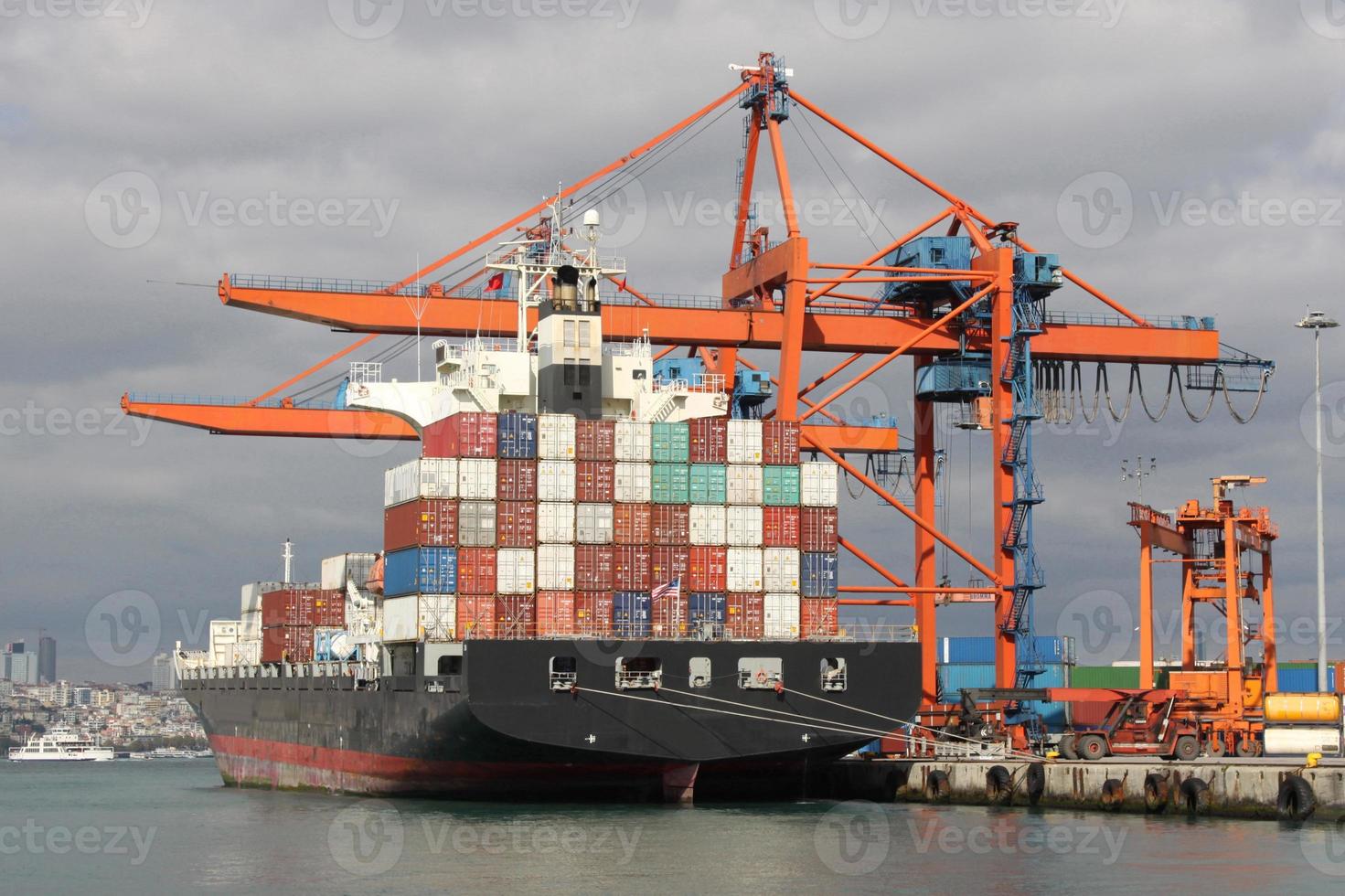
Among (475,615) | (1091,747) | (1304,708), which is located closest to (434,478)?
(475,615)

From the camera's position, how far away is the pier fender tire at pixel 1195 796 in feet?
125

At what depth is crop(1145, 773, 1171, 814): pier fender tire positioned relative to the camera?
3888cm

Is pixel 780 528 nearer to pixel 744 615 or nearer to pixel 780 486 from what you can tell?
pixel 780 486

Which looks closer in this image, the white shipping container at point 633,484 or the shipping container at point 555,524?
the shipping container at point 555,524

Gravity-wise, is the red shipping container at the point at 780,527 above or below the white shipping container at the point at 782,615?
above

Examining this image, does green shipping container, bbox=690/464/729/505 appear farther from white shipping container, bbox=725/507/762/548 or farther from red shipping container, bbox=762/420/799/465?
red shipping container, bbox=762/420/799/465

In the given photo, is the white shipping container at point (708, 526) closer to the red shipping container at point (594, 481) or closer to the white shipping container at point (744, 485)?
the white shipping container at point (744, 485)

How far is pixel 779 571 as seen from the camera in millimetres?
43594

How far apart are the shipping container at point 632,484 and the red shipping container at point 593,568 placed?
4.57 ft

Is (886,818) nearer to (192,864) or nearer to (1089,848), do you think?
(1089,848)

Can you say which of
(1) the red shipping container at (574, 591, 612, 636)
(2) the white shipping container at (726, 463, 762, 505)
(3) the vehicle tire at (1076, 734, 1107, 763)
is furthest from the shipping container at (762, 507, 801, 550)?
(3) the vehicle tire at (1076, 734, 1107, 763)

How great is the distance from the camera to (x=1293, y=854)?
32344mm

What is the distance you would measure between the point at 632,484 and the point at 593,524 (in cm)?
148

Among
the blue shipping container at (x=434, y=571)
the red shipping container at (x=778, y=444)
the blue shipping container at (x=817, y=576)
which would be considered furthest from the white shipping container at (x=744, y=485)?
the blue shipping container at (x=434, y=571)
